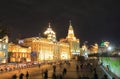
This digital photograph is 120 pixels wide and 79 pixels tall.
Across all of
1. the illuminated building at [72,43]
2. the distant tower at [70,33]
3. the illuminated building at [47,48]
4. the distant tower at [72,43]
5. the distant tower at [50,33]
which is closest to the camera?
the illuminated building at [47,48]

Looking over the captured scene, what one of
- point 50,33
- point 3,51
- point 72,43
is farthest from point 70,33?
point 3,51

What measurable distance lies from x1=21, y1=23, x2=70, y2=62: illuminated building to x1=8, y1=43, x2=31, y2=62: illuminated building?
6.00 metres

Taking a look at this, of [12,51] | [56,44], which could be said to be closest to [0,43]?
[12,51]

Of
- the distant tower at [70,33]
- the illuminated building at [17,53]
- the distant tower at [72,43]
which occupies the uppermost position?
the distant tower at [70,33]

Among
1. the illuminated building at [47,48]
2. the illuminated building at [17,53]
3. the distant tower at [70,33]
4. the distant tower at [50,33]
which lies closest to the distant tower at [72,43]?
the distant tower at [70,33]

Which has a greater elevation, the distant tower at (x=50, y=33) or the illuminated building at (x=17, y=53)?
the distant tower at (x=50, y=33)

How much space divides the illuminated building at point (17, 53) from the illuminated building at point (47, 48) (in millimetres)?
6000

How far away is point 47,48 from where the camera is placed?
126 metres

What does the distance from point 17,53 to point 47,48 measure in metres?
34.3

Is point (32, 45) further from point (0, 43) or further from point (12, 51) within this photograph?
point (0, 43)

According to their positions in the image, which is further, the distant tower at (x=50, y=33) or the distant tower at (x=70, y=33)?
the distant tower at (x=70, y=33)

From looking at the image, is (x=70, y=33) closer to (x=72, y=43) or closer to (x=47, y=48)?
(x=72, y=43)

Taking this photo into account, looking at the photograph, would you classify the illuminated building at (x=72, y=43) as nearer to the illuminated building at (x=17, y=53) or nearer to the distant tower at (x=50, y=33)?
the distant tower at (x=50, y=33)

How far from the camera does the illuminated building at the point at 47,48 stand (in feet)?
369
